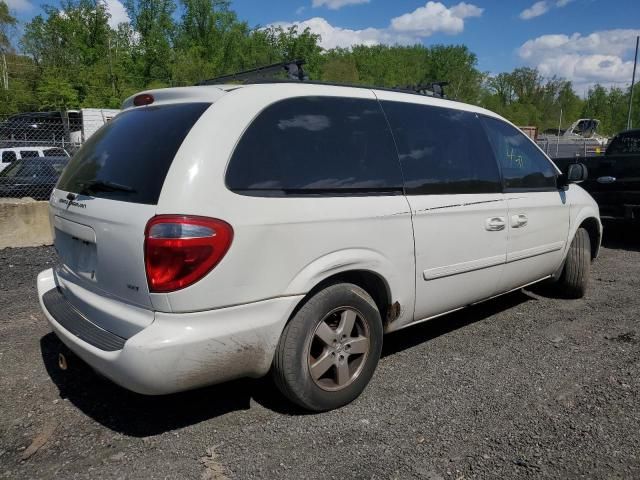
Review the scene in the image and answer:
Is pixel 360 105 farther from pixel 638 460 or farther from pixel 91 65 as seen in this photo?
pixel 91 65

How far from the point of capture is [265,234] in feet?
8.50

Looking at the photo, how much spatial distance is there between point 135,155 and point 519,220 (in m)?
2.87

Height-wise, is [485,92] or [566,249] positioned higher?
[485,92]

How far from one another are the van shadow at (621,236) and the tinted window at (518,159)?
154 inches

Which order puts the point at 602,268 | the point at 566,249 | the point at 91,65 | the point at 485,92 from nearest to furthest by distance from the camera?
the point at 566,249
the point at 602,268
the point at 91,65
the point at 485,92

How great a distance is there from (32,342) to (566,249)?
15.0ft

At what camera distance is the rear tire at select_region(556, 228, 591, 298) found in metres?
5.10

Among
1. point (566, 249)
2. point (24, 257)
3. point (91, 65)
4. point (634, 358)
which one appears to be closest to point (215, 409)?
point (634, 358)

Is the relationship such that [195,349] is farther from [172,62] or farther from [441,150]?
[172,62]

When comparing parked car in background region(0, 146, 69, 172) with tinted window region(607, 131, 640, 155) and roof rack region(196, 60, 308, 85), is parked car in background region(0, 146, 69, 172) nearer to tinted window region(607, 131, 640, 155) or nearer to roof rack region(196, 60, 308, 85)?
roof rack region(196, 60, 308, 85)

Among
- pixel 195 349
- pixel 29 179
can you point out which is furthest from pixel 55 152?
pixel 195 349

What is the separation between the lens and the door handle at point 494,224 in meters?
3.85

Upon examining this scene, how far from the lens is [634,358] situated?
3869 millimetres

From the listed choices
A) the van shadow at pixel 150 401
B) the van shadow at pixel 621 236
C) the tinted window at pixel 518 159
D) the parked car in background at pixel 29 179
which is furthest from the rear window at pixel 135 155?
the parked car in background at pixel 29 179
